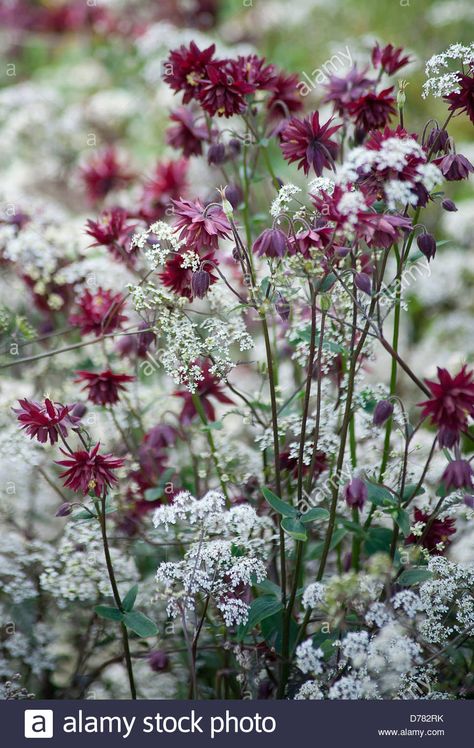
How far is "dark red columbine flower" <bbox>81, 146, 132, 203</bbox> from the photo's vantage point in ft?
5.50

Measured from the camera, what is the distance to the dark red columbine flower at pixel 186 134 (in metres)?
1.19

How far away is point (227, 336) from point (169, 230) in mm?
152

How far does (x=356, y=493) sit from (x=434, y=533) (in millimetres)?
229

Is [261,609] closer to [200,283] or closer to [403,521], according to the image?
[403,521]

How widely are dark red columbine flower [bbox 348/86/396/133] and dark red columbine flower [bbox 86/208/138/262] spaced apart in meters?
0.37

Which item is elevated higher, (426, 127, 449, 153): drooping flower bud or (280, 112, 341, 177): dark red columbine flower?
(280, 112, 341, 177): dark red columbine flower

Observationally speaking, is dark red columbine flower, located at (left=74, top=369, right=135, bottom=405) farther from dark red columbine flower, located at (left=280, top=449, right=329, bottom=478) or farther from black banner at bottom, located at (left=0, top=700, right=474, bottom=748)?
black banner at bottom, located at (left=0, top=700, right=474, bottom=748)

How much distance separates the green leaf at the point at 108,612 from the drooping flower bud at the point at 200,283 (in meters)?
0.41

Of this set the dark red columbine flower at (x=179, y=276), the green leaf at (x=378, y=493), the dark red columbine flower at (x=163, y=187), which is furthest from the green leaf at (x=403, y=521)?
the dark red columbine flower at (x=163, y=187)

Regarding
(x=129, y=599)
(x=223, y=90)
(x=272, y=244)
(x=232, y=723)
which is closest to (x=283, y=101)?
(x=223, y=90)

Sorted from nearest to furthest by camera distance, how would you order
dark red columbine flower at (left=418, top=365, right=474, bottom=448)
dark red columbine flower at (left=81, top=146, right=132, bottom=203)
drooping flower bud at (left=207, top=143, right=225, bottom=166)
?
dark red columbine flower at (left=418, top=365, right=474, bottom=448), drooping flower bud at (left=207, top=143, right=225, bottom=166), dark red columbine flower at (left=81, top=146, right=132, bottom=203)

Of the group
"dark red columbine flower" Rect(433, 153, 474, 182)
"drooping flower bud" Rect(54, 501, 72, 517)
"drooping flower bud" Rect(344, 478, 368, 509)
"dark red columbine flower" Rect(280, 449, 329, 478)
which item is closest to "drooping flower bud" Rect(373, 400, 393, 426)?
"drooping flower bud" Rect(344, 478, 368, 509)

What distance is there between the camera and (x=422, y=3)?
248cm

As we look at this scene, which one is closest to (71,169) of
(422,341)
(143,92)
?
(143,92)
